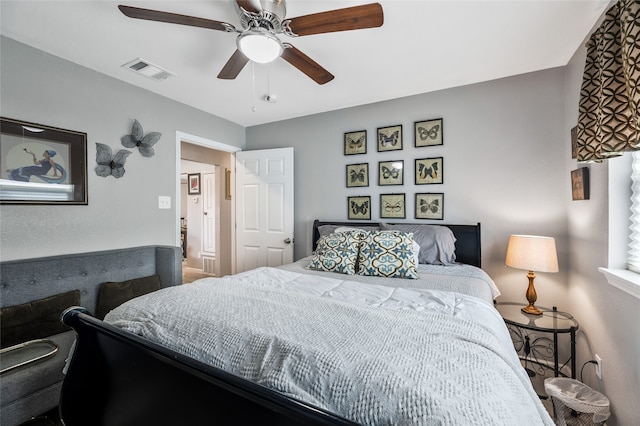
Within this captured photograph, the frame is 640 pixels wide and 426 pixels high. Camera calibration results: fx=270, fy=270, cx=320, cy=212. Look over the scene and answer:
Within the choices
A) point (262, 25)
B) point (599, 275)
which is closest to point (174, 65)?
point (262, 25)

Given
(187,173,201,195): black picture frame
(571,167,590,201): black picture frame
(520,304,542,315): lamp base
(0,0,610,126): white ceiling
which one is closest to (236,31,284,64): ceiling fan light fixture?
(0,0,610,126): white ceiling

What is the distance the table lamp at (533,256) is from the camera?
76.5 inches

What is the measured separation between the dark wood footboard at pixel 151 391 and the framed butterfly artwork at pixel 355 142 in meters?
2.67

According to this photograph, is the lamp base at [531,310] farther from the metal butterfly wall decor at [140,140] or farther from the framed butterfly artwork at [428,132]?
the metal butterfly wall decor at [140,140]

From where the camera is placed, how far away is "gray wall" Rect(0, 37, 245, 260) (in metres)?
1.93

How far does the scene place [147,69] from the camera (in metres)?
2.28

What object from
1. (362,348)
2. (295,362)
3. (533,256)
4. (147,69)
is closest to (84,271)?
(147,69)

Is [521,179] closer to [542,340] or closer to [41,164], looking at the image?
[542,340]

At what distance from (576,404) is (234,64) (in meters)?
2.94

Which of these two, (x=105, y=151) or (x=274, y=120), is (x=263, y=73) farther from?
(x=105, y=151)

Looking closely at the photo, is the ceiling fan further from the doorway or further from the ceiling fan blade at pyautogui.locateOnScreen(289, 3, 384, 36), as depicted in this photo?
the doorway

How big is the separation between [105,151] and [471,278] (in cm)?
319

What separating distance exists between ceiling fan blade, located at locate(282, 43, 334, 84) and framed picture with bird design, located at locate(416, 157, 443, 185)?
1376mm

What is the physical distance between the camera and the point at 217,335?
101 cm
